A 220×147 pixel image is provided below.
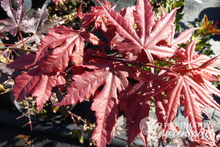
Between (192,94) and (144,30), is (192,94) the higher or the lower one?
the lower one

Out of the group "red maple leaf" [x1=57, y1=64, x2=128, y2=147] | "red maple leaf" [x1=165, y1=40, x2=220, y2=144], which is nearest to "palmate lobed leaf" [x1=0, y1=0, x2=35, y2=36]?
"red maple leaf" [x1=57, y1=64, x2=128, y2=147]

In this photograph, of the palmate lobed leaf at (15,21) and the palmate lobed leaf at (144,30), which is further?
the palmate lobed leaf at (15,21)

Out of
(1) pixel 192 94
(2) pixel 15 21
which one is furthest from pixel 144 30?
(2) pixel 15 21

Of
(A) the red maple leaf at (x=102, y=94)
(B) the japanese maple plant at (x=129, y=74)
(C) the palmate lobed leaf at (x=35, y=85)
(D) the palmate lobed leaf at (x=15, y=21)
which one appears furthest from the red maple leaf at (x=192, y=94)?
(D) the palmate lobed leaf at (x=15, y=21)

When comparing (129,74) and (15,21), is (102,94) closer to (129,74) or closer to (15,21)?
(129,74)

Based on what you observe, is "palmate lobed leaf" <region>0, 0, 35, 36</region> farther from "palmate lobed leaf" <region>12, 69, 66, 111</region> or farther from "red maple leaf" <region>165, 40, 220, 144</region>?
"red maple leaf" <region>165, 40, 220, 144</region>

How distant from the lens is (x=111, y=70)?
653 mm

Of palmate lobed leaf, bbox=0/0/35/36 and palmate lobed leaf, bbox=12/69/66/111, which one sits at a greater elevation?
palmate lobed leaf, bbox=0/0/35/36

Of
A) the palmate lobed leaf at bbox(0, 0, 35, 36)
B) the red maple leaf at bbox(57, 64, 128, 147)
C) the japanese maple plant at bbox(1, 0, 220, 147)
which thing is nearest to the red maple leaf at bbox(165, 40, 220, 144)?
the japanese maple plant at bbox(1, 0, 220, 147)

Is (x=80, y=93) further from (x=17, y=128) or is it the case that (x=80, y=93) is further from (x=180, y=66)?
(x=17, y=128)

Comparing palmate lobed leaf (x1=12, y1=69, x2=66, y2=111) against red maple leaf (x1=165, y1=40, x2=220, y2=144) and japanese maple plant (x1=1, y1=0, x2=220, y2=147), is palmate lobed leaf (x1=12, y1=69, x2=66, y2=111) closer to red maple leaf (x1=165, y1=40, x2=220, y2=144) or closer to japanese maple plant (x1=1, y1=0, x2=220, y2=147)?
japanese maple plant (x1=1, y1=0, x2=220, y2=147)

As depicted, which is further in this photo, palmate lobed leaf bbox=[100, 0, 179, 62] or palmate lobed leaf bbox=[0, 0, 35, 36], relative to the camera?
palmate lobed leaf bbox=[0, 0, 35, 36]

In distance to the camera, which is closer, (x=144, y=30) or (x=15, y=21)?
(x=144, y=30)

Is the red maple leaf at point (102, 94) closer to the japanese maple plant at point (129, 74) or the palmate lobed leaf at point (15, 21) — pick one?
the japanese maple plant at point (129, 74)
